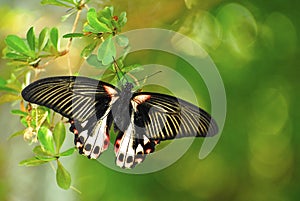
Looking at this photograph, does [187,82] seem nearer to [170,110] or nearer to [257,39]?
[257,39]

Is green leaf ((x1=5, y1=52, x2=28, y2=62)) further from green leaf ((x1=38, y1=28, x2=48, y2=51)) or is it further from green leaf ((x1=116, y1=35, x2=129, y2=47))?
green leaf ((x1=116, y1=35, x2=129, y2=47))

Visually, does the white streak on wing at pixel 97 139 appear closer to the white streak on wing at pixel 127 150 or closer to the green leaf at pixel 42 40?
the white streak on wing at pixel 127 150

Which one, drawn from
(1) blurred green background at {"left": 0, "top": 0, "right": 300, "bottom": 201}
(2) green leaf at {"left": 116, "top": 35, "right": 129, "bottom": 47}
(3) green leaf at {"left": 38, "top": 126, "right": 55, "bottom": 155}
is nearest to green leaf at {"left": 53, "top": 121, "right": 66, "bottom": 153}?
(3) green leaf at {"left": 38, "top": 126, "right": 55, "bottom": 155}

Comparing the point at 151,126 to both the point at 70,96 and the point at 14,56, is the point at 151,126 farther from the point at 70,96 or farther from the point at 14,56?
the point at 14,56

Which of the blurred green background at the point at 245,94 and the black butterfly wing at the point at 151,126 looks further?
the blurred green background at the point at 245,94

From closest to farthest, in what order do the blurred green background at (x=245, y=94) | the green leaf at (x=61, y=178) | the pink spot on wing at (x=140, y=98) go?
the pink spot on wing at (x=140, y=98) → the green leaf at (x=61, y=178) → the blurred green background at (x=245, y=94)

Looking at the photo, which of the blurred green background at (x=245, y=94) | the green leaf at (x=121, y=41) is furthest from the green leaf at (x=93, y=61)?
the blurred green background at (x=245, y=94)
